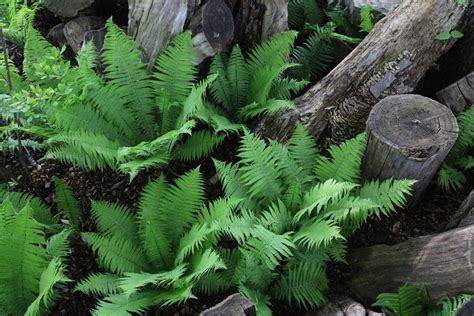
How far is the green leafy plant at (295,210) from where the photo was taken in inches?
111

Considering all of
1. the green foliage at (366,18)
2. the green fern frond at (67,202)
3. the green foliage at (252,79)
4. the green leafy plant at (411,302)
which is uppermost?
the green foliage at (366,18)

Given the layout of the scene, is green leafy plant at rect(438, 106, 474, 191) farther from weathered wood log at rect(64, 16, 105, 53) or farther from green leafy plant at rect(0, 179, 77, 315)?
weathered wood log at rect(64, 16, 105, 53)

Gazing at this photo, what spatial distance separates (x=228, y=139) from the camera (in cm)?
389

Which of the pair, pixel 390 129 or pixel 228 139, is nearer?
pixel 390 129

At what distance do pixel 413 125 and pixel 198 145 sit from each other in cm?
151

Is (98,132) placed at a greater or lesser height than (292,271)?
greater

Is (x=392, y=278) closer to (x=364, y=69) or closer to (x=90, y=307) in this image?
(x=364, y=69)

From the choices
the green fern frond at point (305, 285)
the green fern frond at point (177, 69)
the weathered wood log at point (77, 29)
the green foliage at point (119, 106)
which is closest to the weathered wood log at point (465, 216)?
the green fern frond at point (305, 285)

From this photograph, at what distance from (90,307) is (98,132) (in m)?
1.24

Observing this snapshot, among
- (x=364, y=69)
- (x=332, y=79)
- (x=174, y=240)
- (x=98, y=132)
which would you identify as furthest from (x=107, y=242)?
(x=364, y=69)

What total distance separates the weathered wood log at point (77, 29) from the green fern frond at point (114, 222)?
1845 mm

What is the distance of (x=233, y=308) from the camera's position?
227 centimetres

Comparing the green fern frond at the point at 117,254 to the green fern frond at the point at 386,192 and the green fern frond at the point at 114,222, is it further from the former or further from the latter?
the green fern frond at the point at 386,192

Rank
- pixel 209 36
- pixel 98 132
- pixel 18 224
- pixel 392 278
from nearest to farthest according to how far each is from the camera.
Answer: pixel 18 224 → pixel 392 278 → pixel 98 132 → pixel 209 36
